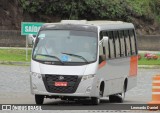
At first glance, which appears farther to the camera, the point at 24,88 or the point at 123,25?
the point at 24,88

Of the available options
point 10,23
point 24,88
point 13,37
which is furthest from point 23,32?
point 24,88

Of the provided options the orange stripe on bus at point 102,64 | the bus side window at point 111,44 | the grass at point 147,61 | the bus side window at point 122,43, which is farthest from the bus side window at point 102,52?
the grass at point 147,61

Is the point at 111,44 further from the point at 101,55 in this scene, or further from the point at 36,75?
the point at 36,75

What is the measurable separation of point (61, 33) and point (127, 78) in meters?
4.25

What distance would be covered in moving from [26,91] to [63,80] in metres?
6.87

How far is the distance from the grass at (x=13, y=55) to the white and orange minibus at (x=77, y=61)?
21495 millimetres

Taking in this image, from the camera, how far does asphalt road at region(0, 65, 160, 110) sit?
2105 cm

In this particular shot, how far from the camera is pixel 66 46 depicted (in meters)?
20.8

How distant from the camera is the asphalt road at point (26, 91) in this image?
21.0 meters

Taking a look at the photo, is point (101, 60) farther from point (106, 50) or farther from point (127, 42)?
point (127, 42)

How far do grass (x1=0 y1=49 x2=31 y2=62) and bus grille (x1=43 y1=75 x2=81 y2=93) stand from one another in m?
23.8

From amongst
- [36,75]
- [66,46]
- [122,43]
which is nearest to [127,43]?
[122,43]

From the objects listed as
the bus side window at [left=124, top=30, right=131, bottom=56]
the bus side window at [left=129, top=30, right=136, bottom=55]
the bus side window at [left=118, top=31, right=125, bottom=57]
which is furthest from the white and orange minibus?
the bus side window at [left=129, top=30, right=136, bottom=55]

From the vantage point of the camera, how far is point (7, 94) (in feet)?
80.0
